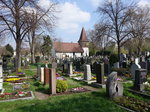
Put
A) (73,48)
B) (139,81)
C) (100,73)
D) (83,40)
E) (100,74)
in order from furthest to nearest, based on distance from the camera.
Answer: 1. (83,40)
2. (73,48)
3. (100,73)
4. (100,74)
5. (139,81)

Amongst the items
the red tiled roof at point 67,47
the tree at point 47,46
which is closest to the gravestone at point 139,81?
the tree at point 47,46

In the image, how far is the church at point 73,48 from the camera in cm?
5455

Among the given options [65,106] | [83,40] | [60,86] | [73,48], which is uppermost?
[83,40]

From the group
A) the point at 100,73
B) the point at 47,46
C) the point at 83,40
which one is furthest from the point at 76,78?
the point at 83,40

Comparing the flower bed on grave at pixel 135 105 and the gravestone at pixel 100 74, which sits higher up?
the gravestone at pixel 100 74

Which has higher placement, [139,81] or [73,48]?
[73,48]

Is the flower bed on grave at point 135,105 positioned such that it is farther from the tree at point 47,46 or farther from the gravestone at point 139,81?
the tree at point 47,46

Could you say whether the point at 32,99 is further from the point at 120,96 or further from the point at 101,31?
the point at 101,31

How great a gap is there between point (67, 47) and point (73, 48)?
2.53m

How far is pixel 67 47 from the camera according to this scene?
56.8m

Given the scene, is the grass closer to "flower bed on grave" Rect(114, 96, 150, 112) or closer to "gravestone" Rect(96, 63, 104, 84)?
"flower bed on grave" Rect(114, 96, 150, 112)

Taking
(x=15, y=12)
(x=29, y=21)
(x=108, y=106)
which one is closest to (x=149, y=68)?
(x=108, y=106)

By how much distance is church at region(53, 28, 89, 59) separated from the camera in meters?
54.5

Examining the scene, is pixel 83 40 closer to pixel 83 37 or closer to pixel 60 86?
pixel 83 37
